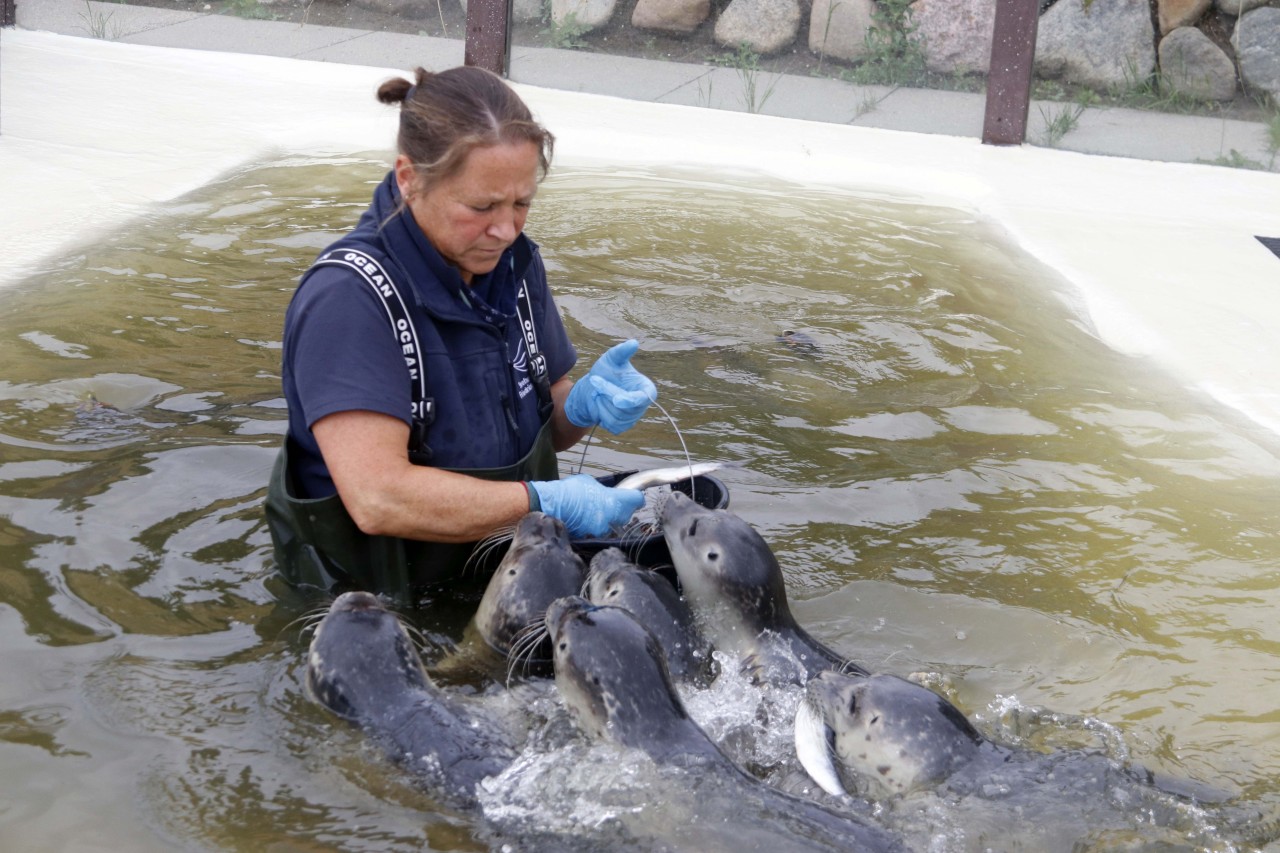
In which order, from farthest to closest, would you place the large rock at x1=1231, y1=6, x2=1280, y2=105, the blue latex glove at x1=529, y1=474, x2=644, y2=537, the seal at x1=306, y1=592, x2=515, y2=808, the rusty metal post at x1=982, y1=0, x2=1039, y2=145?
1. the rusty metal post at x1=982, y1=0, x2=1039, y2=145
2. the large rock at x1=1231, y1=6, x2=1280, y2=105
3. the blue latex glove at x1=529, y1=474, x2=644, y2=537
4. the seal at x1=306, y1=592, x2=515, y2=808

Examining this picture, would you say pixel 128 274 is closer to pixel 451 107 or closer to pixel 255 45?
pixel 451 107

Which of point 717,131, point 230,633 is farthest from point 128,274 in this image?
point 717,131

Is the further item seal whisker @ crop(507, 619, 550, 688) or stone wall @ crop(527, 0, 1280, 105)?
stone wall @ crop(527, 0, 1280, 105)

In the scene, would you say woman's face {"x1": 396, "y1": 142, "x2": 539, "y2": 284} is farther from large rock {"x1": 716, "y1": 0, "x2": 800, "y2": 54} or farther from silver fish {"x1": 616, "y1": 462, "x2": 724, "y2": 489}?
large rock {"x1": 716, "y1": 0, "x2": 800, "y2": 54}

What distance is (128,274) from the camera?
7.13 metres

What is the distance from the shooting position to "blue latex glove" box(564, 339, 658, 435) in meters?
4.19

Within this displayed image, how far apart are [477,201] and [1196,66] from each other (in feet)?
30.5

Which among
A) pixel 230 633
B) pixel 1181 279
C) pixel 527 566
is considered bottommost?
pixel 230 633

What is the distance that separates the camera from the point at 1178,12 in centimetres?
1123

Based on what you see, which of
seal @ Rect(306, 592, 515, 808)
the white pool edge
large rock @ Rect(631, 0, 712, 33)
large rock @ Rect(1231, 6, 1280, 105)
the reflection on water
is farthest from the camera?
large rock @ Rect(631, 0, 712, 33)

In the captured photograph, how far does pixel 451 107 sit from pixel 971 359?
13.0ft

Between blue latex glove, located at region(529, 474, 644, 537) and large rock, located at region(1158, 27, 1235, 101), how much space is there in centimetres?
888

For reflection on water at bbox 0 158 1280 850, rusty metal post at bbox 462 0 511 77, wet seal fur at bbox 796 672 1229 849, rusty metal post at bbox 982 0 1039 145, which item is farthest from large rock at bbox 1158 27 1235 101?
wet seal fur at bbox 796 672 1229 849

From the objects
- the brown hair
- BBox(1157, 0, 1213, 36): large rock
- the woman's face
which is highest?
BBox(1157, 0, 1213, 36): large rock
